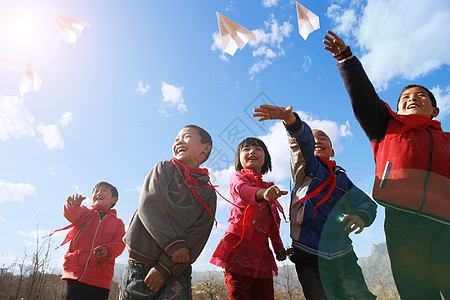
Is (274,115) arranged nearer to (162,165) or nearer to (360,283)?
(162,165)

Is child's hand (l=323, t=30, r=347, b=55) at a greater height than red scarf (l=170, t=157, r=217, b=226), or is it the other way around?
child's hand (l=323, t=30, r=347, b=55)

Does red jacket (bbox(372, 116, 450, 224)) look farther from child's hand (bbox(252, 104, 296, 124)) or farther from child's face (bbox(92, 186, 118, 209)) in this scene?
child's face (bbox(92, 186, 118, 209))

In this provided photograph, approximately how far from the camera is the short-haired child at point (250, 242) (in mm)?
2631

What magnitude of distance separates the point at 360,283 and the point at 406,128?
1229 mm

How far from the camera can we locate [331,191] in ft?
8.80

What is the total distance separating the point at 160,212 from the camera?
2.35 metres

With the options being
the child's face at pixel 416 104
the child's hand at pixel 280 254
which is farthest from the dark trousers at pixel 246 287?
the child's face at pixel 416 104

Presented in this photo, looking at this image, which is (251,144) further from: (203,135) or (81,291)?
(81,291)

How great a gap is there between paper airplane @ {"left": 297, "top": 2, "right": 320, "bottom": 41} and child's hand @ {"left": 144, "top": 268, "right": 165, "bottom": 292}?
2742mm

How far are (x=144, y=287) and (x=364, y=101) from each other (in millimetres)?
2173

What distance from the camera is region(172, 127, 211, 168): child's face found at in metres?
2.82

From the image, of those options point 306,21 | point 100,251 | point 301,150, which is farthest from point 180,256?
point 306,21

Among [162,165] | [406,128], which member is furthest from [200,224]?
[406,128]

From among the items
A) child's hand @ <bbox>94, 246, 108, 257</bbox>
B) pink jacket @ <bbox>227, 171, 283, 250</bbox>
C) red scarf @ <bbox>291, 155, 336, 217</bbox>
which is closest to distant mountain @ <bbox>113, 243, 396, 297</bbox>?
red scarf @ <bbox>291, 155, 336, 217</bbox>
